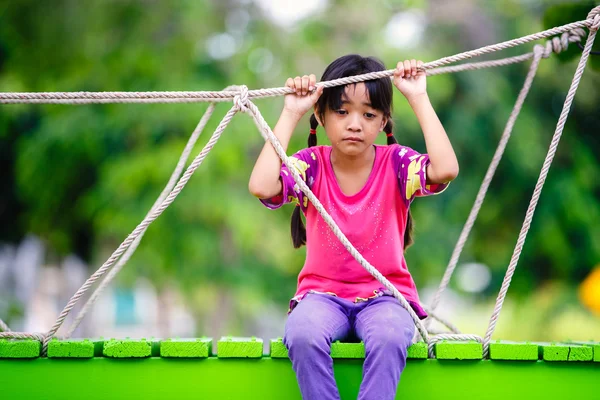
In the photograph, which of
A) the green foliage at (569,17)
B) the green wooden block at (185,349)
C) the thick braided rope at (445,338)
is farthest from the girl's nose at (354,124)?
the green foliage at (569,17)

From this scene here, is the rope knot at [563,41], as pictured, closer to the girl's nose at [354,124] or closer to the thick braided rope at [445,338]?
the girl's nose at [354,124]

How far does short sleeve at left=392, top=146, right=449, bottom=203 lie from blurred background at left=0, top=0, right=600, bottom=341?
368 centimetres

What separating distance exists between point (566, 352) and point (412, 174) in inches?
25.1

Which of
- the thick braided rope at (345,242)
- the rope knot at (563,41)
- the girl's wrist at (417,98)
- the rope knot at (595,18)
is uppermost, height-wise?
the rope knot at (563,41)

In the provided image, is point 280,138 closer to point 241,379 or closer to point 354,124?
point 354,124

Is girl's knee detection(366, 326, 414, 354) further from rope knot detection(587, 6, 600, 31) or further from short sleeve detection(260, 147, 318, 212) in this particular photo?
rope knot detection(587, 6, 600, 31)

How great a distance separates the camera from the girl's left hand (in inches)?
76.9

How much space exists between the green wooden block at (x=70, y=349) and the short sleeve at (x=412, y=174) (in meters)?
0.98

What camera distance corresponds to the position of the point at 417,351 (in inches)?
72.0

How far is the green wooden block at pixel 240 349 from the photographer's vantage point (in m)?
1.85

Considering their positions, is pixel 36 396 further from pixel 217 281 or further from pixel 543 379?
pixel 217 281

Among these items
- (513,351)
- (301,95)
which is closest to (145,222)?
(301,95)

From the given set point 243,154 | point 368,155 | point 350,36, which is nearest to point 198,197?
point 243,154

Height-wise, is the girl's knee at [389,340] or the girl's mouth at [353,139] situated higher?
the girl's mouth at [353,139]
